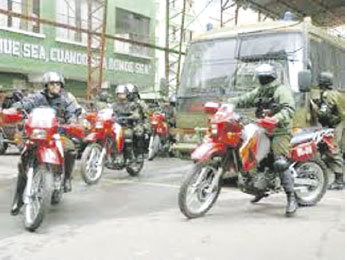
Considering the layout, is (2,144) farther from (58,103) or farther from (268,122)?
(268,122)

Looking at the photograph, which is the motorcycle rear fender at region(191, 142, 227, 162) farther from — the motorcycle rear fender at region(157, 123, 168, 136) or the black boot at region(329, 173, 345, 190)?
the motorcycle rear fender at region(157, 123, 168, 136)

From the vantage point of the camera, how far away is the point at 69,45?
936 inches

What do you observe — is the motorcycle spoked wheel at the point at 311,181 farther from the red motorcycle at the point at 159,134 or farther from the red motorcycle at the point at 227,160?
the red motorcycle at the point at 159,134

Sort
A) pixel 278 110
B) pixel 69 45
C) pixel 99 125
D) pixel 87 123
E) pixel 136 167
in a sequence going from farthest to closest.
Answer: pixel 69 45 → pixel 87 123 → pixel 136 167 → pixel 99 125 → pixel 278 110

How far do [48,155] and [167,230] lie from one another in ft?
4.43

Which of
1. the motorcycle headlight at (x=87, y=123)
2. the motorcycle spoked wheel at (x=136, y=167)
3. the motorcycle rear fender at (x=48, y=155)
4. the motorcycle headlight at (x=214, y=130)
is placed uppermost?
the motorcycle headlight at (x=87, y=123)

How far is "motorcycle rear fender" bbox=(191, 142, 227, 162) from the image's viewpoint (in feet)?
20.2

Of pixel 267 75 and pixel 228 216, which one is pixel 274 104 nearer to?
pixel 267 75

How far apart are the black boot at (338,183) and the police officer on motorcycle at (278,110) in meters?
2.51

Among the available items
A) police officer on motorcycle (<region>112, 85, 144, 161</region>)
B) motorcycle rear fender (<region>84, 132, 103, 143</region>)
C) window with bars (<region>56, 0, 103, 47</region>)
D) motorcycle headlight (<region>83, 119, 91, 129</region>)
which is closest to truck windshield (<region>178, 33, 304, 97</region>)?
police officer on motorcycle (<region>112, 85, 144, 161</region>)

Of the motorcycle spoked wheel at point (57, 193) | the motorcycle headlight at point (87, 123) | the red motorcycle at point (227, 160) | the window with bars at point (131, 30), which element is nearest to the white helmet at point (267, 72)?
the red motorcycle at point (227, 160)

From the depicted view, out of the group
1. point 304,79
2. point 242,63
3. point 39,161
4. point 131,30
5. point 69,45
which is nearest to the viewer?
point 39,161

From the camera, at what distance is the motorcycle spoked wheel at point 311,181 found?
725cm

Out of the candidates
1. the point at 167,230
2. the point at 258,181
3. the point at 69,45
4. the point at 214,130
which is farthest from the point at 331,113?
the point at 69,45
